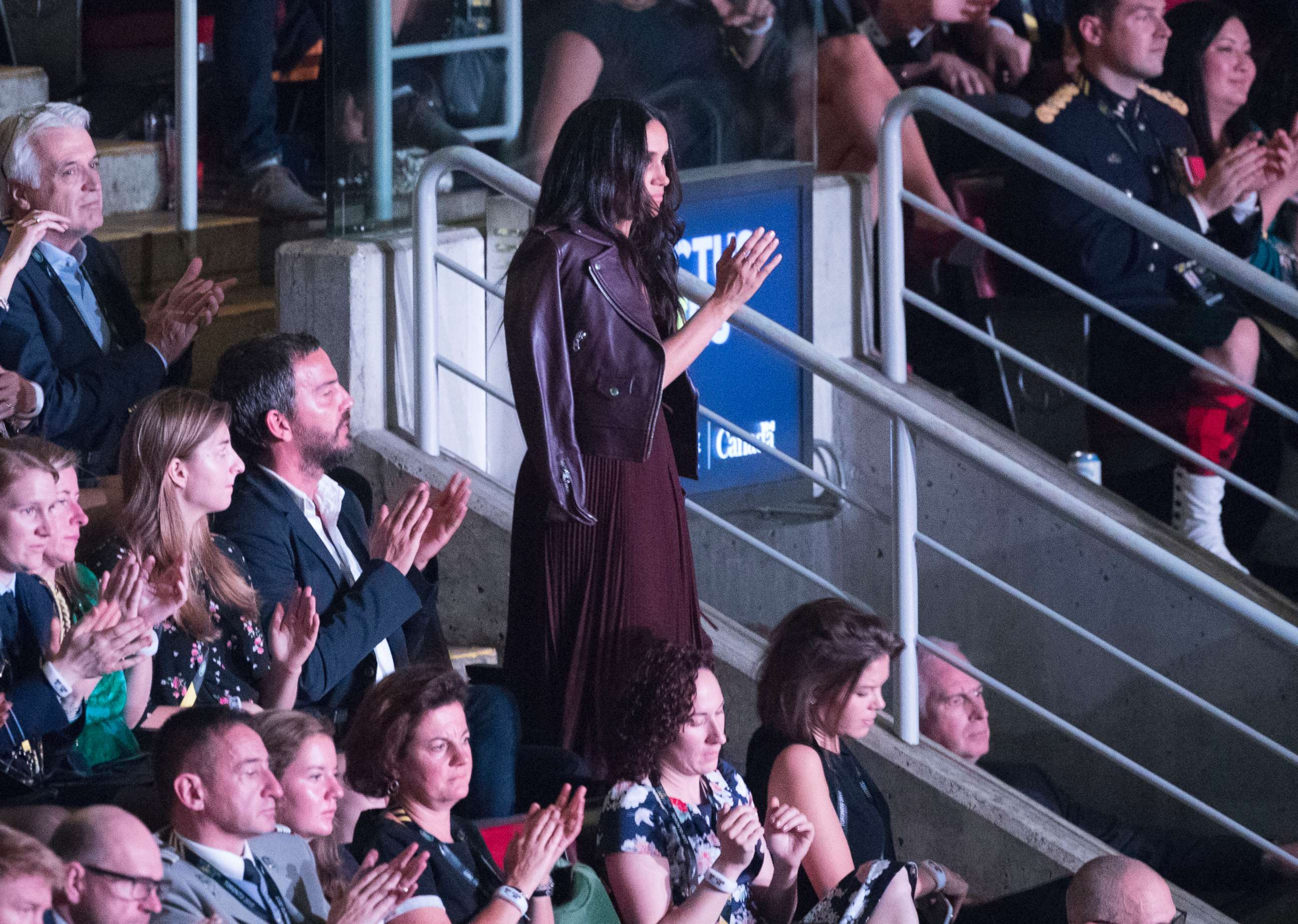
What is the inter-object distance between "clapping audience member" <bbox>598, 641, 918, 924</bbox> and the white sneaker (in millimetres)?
2110

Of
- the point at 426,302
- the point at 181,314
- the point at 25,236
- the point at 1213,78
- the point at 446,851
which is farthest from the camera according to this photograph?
the point at 1213,78

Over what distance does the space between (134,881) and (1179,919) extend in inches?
91.5

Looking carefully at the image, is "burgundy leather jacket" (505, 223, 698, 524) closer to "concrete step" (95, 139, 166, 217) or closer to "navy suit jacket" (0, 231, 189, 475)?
"navy suit jacket" (0, 231, 189, 475)

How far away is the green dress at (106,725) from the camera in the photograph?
3.30 m

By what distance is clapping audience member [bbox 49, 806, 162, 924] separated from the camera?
2.55 meters

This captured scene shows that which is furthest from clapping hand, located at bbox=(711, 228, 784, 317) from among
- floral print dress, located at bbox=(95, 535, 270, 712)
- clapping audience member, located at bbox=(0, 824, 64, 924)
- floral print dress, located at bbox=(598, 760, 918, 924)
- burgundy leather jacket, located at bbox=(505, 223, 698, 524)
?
clapping audience member, located at bbox=(0, 824, 64, 924)

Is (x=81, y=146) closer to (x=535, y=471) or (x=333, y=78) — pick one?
(x=333, y=78)

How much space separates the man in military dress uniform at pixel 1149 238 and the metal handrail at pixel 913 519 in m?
1.19

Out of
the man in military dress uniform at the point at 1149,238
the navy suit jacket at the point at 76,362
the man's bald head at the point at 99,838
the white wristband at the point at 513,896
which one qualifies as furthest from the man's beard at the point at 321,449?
the man in military dress uniform at the point at 1149,238

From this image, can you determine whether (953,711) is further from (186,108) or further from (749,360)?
(186,108)

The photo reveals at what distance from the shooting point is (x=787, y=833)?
354cm

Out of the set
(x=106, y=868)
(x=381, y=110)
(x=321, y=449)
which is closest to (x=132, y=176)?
(x=381, y=110)

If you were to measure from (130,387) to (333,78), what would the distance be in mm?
954

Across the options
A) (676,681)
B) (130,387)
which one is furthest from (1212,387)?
(130,387)
